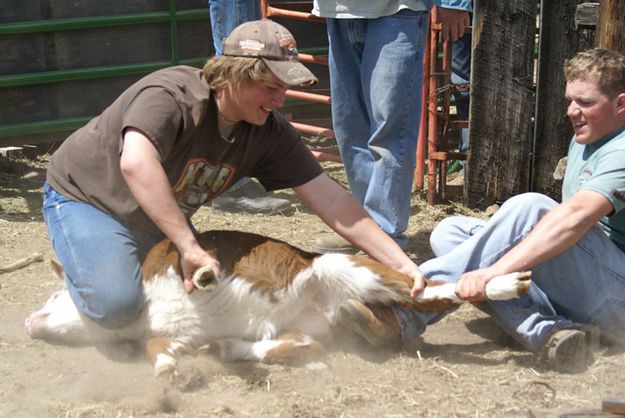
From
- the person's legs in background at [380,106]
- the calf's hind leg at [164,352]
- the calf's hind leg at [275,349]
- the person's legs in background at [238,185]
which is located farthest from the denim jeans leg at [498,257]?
the person's legs in background at [238,185]

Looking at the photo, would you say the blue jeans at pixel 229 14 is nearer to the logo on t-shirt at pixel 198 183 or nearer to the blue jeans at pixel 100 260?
the logo on t-shirt at pixel 198 183

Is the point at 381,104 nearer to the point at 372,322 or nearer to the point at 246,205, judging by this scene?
the point at 372,322

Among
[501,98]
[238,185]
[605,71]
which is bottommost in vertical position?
[238,185]

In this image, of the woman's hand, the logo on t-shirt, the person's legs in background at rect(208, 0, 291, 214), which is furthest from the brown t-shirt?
the person's legs in background at rect(208, 0, 291, 214)

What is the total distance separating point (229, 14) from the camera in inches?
227

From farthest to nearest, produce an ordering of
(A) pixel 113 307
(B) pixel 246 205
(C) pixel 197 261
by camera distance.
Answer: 1. (B) pixel 246 205
2. (A) pixel 113 307
3. (C) pixel 197 261

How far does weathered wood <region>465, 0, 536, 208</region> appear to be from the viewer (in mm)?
5648

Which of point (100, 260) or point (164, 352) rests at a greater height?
point (100, 260)

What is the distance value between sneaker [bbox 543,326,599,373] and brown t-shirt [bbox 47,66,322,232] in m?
1.18

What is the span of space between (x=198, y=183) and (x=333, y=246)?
1.38 m

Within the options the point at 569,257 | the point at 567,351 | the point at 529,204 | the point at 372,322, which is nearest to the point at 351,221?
the point at 372,322

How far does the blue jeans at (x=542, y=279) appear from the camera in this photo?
11.2 ft

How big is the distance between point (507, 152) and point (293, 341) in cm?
282

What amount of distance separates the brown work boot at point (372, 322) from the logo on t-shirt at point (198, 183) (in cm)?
76
